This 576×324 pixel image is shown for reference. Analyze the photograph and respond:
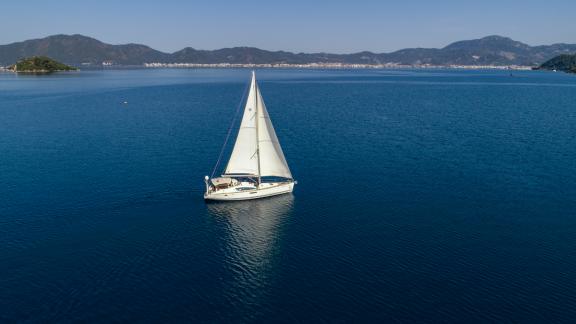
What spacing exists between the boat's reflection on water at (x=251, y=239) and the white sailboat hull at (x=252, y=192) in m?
0.73

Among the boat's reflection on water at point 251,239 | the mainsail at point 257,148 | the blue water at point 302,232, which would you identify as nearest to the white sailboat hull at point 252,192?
the boat's reflection on water at point 251,239

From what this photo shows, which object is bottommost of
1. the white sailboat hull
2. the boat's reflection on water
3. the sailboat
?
the boat's reflection on water

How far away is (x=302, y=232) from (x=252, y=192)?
11846 millimetres

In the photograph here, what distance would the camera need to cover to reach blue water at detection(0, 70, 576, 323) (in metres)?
34.5

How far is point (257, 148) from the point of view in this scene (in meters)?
58.5

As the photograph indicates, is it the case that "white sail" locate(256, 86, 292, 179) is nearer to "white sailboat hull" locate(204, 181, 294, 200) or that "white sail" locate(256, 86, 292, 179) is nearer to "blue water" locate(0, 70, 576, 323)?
"white sailboat hull" locate(204, 181, 294, 200)

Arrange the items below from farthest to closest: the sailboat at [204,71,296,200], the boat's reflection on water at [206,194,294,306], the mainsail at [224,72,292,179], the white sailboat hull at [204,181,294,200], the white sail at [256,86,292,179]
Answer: the white sail at [256,86,292,179], the mainsail at [224,72,292,179], the sailboat at [204,71,296,200], the white sailboat hull at [204,181,294,200], the boat's reflection on water at [206,194,294,306]

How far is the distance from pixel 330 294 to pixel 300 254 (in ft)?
25.3

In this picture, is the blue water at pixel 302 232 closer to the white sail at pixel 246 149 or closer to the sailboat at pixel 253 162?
the sailboat at pixel 253 162

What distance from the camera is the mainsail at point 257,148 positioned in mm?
57125

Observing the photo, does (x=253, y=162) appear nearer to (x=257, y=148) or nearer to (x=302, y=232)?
(x=257, y=148)

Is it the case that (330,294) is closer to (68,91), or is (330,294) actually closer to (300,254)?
(300,254)

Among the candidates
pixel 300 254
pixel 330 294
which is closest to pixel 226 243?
pixel 300 254

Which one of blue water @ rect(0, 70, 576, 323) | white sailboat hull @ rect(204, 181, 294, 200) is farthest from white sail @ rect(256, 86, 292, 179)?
blue water @ rect(0, 70, 576, 323)
